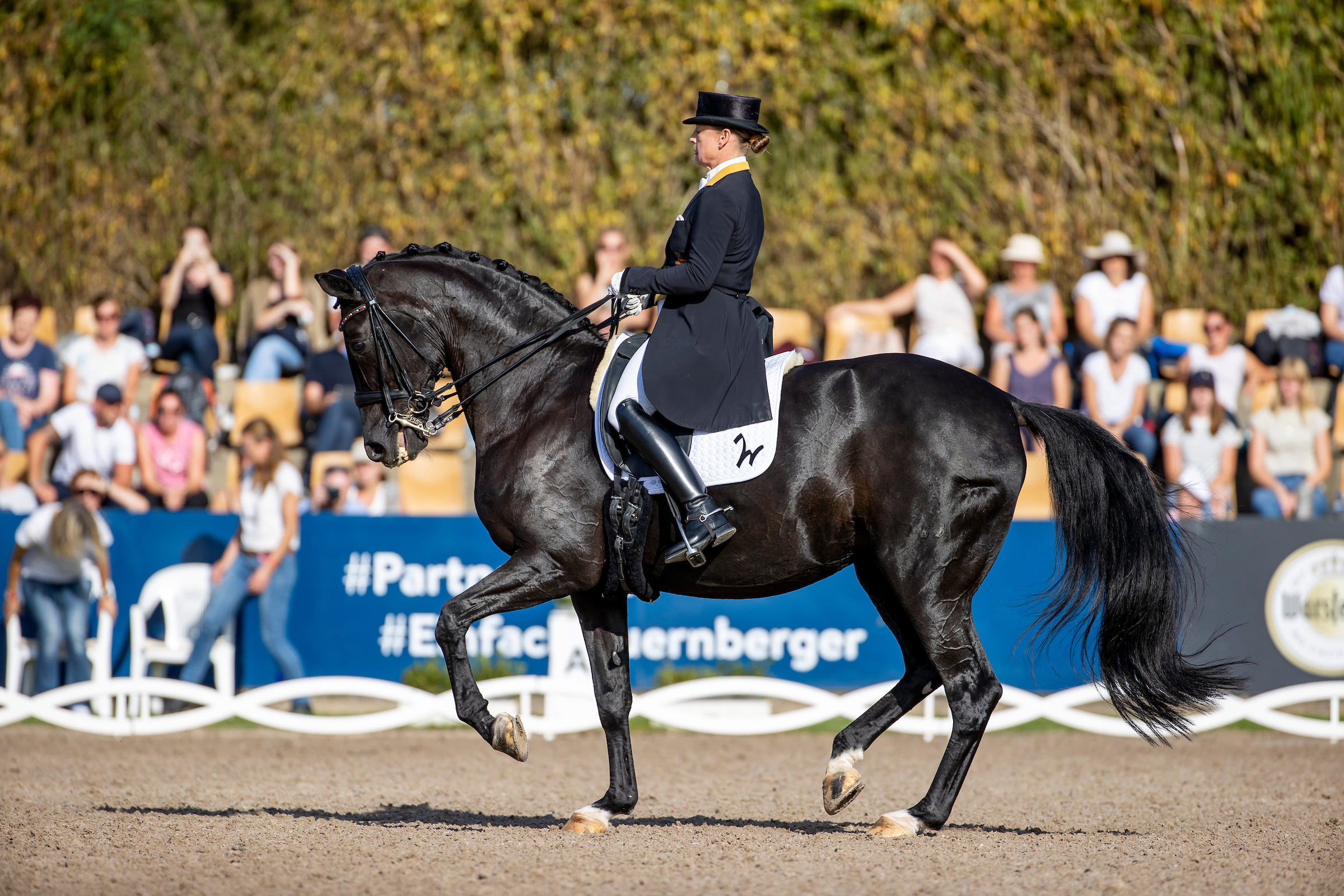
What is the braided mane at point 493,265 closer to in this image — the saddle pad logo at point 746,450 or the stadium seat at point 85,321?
the saddle pad logo at point 746,450

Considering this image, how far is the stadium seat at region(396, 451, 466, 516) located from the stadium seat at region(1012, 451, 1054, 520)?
→ 4473 millimetres

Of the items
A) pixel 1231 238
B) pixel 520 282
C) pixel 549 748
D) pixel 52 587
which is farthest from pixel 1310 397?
pixel 52 587

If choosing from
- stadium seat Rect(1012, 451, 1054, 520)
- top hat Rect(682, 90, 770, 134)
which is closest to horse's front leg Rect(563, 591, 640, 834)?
top hat Rect(682, 90, 770, 134)

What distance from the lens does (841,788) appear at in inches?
207

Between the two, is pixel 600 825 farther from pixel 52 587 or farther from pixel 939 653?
pixel 52 587

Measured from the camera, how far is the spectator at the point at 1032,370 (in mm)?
10930

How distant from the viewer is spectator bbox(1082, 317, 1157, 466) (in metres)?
10.9

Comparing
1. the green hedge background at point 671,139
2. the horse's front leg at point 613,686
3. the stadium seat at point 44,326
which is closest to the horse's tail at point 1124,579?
the horse's front leg at point 613,686

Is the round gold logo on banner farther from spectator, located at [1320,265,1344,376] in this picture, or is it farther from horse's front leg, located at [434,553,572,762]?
horse's front leg, located at [434,553,572,762]

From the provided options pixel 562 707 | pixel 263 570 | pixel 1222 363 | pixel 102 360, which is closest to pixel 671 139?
pixel 1222 363

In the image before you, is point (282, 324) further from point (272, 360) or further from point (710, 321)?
point (710, 321)

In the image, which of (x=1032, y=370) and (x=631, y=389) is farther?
(x=1032, y=370)

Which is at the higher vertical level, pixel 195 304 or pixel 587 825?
pixel 195 304

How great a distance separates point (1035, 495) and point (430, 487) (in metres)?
4.87
